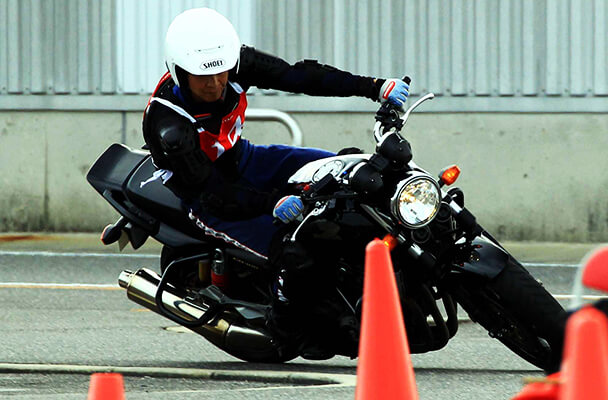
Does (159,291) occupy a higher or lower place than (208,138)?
lower

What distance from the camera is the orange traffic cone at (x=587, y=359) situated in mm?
3064

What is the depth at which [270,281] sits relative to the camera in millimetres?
6332

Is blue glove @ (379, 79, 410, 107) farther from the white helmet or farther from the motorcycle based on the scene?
the white helmet

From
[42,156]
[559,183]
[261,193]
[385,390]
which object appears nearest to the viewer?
[385,390]

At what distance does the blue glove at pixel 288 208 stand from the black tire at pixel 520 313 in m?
0.75

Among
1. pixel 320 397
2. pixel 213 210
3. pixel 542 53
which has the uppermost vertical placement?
pixel 542 53

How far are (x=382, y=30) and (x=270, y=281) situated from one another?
299 inches

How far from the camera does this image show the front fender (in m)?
5.68

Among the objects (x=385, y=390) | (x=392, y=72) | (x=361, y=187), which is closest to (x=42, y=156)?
(x=392, y=72)

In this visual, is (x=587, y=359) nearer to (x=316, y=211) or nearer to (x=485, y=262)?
(x=485, y=262)

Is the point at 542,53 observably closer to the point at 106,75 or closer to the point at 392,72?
the point at 392,72

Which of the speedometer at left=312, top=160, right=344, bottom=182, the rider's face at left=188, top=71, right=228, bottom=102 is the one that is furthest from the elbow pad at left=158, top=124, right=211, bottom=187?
the speedometer at left=312, top=160, right=344, bottom=182

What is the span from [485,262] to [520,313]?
0.25 m

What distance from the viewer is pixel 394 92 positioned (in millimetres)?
6113
